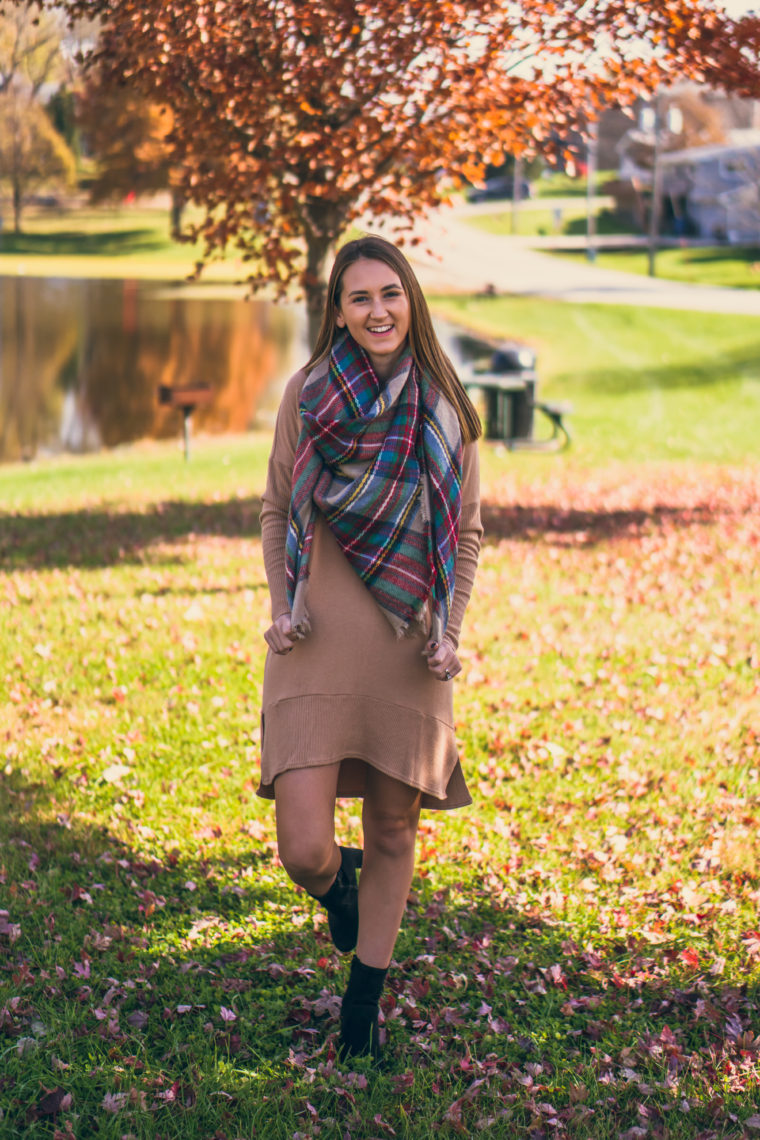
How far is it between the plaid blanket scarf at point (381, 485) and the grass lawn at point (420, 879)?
1.31 m

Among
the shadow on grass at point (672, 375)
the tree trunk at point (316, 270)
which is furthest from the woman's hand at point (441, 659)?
the shadow on grass at point (672, 375)

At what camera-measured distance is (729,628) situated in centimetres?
782

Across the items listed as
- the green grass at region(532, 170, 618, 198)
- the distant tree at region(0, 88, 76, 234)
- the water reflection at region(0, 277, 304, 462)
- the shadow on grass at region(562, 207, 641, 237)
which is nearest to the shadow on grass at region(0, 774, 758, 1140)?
the water reflection at region(0, 277, 304, 462)

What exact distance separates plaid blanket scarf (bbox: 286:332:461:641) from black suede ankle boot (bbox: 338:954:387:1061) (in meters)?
0.97

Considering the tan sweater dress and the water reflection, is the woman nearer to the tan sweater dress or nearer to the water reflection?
the tan sweater dress

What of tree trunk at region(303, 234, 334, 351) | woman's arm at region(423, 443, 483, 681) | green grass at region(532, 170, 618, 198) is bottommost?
woman's arm at region(423, 443, 483, 681)

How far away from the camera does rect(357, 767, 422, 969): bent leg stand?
3303mm

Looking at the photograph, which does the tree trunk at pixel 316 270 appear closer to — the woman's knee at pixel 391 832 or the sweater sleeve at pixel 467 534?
the sweater sleeve at pixel 467 534

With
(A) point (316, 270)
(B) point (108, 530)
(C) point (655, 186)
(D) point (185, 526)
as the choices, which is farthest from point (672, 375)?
(C) point (655, 186)

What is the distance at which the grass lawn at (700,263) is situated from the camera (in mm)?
47844

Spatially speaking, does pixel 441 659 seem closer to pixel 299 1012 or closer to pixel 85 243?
pixel 299 1012

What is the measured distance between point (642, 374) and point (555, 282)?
22562 mm

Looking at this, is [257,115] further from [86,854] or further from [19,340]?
[19,340]

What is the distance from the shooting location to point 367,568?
3.10m
